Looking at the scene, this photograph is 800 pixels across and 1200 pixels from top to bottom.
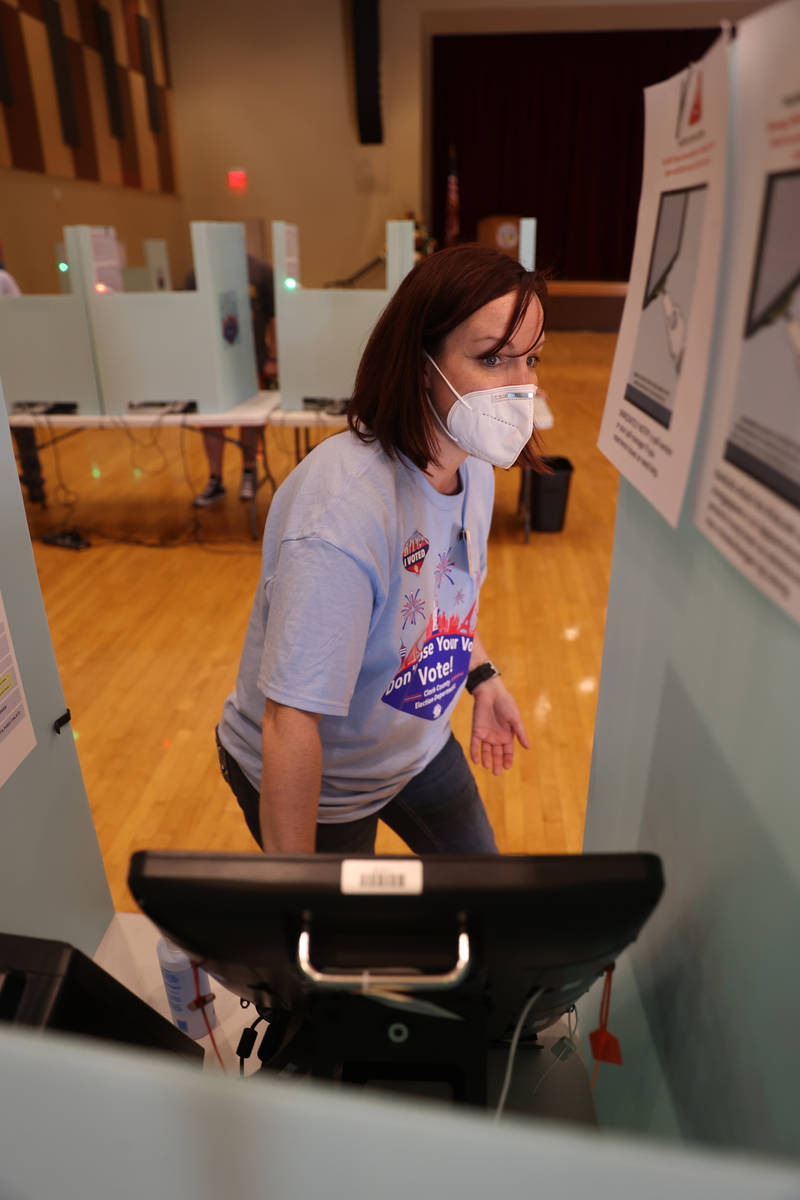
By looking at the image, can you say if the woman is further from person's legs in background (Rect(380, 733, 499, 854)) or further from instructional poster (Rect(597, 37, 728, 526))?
instructional poster (Rect(597, 37, 728, 526))

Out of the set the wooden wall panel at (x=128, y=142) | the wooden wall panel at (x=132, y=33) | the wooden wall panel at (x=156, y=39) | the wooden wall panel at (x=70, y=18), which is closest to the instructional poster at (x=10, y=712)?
the wooden wall panel at (x=70, y=18)

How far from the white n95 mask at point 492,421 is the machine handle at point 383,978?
0.72 meters

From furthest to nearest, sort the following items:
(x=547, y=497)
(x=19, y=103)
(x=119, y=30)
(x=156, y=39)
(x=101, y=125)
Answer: (x=156, y=39) < (x=119, y=30) < (x=101, y=125) < (x=19, y=103) < (x=547, y=497)

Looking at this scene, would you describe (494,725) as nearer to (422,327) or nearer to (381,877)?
(422,327)

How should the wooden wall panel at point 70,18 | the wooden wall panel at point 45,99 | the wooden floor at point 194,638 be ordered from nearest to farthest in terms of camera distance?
the wooden floor at point 194,638 < the wooden wall panel at point 45,99 < the wooden wall panel at point 70,18

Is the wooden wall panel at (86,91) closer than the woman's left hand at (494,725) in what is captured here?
No

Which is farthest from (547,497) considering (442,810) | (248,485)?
(442,810)

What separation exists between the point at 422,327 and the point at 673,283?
1.34 feet

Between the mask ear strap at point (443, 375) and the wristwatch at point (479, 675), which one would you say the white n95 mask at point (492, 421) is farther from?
the wristwatch at point (479, 675)

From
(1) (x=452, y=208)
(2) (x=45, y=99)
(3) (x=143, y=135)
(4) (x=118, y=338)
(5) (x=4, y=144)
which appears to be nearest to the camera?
(4) (x=118, y=338)

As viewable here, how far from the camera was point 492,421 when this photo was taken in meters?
1.11

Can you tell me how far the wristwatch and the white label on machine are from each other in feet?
2.98

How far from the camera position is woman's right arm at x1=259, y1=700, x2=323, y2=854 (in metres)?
0.91

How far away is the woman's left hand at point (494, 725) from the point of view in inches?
55.2
